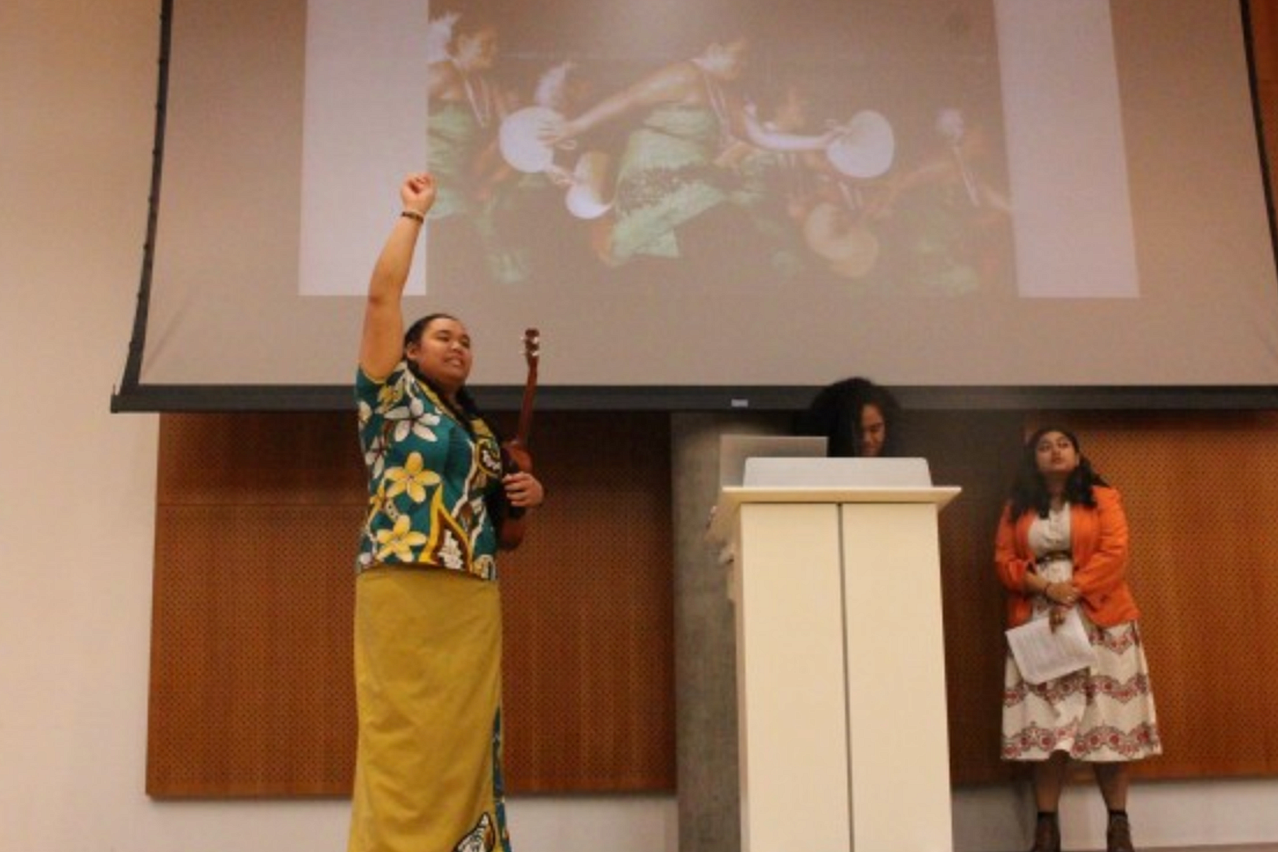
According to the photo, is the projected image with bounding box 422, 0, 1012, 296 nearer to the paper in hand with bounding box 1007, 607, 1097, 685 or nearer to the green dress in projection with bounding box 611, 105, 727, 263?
the green dress in projection with bounding box 611, 105, 727, 263

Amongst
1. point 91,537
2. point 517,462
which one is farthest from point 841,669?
point 91,537

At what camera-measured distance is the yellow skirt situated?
2443 millimetres

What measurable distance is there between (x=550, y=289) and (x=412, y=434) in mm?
1504

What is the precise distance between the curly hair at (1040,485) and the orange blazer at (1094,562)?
0.02m

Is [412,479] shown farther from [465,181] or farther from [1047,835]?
[1047,835]

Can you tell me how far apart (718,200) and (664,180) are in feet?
0.61

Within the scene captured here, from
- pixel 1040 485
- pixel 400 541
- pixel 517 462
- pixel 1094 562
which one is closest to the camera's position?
pixel 400 541

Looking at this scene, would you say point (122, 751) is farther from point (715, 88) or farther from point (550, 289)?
point (715, 88)

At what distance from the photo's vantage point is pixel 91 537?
4.02 meters

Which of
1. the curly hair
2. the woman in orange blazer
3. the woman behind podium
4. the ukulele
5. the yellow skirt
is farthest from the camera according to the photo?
the curly hair

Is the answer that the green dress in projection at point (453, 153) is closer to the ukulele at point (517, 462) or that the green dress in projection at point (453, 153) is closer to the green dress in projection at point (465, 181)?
the green dress in projection at point (465, 181)

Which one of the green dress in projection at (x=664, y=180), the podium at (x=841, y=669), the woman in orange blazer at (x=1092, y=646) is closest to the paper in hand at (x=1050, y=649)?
the woman in orange blazer at (x=1092, y=646)

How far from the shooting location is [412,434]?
2510mm

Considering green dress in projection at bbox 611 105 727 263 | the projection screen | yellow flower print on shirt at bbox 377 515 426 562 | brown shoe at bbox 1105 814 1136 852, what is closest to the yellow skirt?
yellow flower print on shirt at bbox 377 515 426 562
